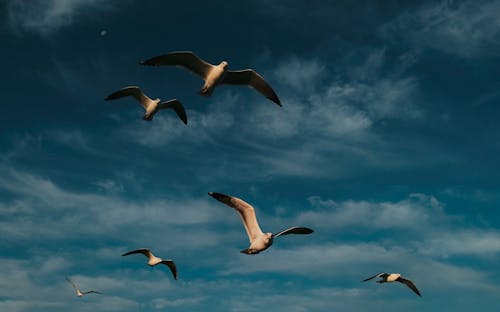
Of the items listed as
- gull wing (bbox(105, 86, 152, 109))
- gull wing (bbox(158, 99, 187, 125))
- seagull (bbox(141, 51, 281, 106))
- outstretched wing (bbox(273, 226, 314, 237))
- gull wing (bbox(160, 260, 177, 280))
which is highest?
gull wing (bbox(105, 86, 152, 109))

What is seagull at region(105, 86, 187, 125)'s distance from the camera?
43.6 metres

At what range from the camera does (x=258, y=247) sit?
29656 millimetres

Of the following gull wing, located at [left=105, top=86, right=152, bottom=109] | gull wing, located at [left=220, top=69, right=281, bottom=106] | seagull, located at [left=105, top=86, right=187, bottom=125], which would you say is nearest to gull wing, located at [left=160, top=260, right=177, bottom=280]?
seagull, located at [left=105, top=86, right=187, bottom=125]

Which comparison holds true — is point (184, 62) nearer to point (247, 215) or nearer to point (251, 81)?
point (251, 81)

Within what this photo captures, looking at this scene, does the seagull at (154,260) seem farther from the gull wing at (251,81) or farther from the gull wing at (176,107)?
the gull wing at (251,81)

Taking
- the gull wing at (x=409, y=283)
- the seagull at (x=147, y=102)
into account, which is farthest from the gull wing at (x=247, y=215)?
the gull wing at (x=409, y=283)

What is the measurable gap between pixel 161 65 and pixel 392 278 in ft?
86.9

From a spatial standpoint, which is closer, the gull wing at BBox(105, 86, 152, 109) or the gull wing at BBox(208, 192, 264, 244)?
the gull wing at BBox(208, 192, 264, 244)

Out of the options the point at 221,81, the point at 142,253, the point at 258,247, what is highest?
the point at 221,81

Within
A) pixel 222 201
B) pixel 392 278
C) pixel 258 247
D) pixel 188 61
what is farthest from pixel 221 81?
pixel 392 278

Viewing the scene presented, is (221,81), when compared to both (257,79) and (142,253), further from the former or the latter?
(142,253)

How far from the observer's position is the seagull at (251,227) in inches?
1166

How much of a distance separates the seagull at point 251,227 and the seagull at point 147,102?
49.4ft

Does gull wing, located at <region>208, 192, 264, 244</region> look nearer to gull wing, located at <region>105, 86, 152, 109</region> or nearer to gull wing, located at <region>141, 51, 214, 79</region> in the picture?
gull wing, located at <region>141, 51, 214, 79</region>
